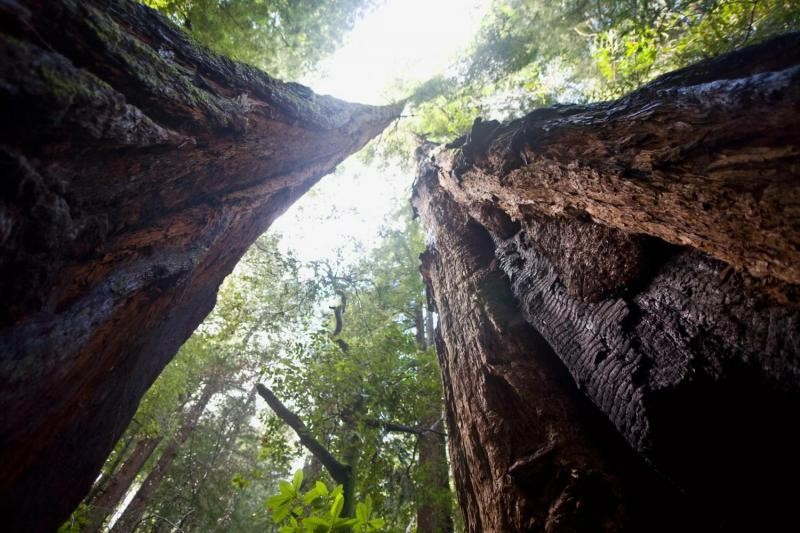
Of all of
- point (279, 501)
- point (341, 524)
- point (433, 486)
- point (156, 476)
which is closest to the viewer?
point (341, 524)

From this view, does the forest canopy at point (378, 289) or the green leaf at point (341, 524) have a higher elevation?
the forest canopy at point (378, 289)

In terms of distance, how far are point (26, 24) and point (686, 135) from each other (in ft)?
7.97

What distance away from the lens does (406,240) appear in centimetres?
1395

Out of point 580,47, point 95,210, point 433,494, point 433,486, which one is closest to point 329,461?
point 433,494

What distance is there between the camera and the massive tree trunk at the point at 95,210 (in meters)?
1.28

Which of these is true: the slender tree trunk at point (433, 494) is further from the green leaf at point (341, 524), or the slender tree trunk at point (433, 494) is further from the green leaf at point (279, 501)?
the green leaf at point (341, 524)

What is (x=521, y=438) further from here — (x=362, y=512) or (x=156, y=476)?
(x=156, y=476)

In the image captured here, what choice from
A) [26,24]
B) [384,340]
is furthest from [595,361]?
[384,340]

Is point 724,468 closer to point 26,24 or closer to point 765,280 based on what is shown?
point 765,280

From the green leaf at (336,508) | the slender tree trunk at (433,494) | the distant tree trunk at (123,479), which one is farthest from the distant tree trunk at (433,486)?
the distant tree trunk at (123,479)

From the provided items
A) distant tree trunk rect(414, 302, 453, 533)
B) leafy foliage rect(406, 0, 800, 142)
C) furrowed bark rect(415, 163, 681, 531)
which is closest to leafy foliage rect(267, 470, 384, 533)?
furrowed bark rect(415, 163, 681, 531)

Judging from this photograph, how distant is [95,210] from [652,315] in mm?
2735

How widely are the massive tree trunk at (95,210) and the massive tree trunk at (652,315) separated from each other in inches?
84.4

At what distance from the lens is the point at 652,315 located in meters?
1.77
